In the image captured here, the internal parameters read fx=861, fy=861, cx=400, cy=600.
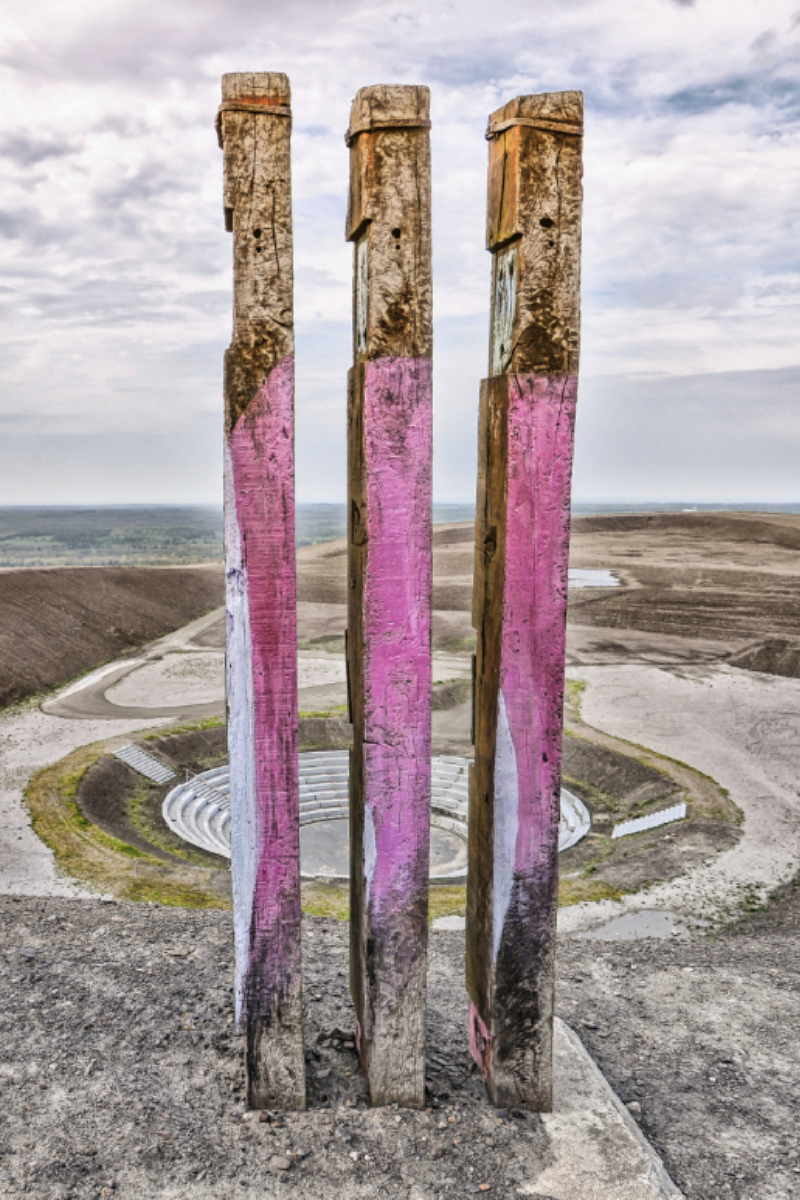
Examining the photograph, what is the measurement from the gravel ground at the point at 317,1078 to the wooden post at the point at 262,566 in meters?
0.46

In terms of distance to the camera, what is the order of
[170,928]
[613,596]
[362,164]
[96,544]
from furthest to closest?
A: [96,544] < [613,596] < [170,928] < [362,164]

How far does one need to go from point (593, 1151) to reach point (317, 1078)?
4.74ft

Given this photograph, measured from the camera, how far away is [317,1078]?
4.57 m

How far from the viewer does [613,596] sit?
34.1 metres

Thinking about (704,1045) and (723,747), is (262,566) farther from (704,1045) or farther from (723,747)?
(723,747)

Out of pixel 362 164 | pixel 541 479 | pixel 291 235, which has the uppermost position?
pixel 362 164

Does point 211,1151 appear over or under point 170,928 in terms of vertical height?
over

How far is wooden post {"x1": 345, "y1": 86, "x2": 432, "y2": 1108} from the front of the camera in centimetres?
379

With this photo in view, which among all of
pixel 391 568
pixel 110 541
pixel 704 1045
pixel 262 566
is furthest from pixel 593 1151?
pixel 110 541

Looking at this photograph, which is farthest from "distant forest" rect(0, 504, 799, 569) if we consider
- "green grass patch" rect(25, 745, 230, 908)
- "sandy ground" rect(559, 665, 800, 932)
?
"green grass patch" rect(25, 745, 230, 908)

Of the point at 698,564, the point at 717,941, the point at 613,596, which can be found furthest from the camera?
the point at 698,564

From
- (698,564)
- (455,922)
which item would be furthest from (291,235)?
(698,564)

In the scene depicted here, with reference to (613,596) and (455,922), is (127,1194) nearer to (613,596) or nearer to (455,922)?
(455,922)

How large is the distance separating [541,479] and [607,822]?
40.4 feet
